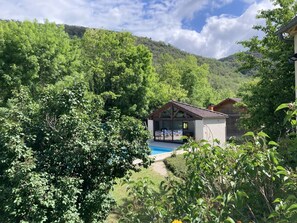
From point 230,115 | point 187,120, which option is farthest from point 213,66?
point 187,120

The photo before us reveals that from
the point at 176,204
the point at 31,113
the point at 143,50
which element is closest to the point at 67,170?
the point at 31,113

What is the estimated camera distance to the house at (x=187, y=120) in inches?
1030

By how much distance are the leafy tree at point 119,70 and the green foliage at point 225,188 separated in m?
27.0

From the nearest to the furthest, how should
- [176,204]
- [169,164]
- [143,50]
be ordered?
1. [176,204]
2. [169,164]
3. [143,50]

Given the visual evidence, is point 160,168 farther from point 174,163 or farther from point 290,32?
point 290,32

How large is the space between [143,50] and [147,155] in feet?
90.8

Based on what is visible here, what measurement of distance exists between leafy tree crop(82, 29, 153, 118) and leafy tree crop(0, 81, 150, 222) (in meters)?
22.6

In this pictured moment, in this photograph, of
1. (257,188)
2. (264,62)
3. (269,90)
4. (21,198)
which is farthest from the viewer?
(264,62)

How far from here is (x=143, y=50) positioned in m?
33.4

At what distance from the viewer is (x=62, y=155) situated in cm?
630

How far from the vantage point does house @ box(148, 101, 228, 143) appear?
Result: 85.9 feet

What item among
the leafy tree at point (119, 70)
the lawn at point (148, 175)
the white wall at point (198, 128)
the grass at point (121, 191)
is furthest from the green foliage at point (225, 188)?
the leafy tree at point (119, 70)

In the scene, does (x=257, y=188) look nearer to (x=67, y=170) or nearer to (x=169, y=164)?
(x=67, y=170)

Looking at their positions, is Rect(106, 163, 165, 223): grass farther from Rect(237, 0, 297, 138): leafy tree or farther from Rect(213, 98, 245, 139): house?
Rect(213, 98, 245, 139): house
